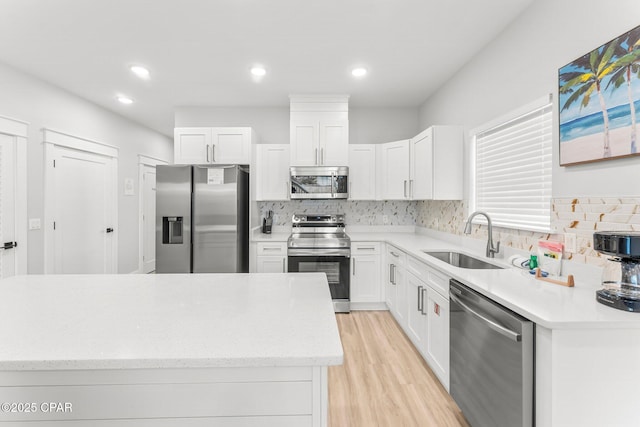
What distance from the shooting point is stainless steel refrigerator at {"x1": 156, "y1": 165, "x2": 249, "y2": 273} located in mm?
3580

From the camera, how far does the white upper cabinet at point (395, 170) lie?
12.4ft

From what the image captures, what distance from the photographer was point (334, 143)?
3.90m

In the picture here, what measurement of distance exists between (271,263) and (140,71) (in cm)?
244

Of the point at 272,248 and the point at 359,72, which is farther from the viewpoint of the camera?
the point at 272,248

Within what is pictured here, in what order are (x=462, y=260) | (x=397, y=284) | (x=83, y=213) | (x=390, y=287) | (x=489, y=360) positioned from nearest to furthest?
1. (x=489, y=360)
2. (x=462, y=260)
3. (x=397, y=284)
4. (x=390, y=287)
5. (x=83, y=213)

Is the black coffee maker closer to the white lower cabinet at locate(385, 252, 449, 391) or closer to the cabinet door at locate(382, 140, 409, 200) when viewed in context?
the white lower cabinet at locate(385, 252, 449, 391)

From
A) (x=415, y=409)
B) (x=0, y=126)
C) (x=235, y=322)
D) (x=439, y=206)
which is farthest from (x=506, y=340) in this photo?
(x=0, y=126)

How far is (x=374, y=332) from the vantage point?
3.13 meters

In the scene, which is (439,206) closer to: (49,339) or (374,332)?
(374,332)

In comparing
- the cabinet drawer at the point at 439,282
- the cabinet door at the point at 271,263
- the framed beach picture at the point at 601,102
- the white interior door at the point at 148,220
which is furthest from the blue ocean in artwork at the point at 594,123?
the white interior door at the point at 148,220

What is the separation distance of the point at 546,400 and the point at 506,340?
0.24m

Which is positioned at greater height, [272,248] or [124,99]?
[124,99]

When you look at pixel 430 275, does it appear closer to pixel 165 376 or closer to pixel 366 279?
pixel 366 279

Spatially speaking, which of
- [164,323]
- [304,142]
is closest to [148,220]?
[304,142]
